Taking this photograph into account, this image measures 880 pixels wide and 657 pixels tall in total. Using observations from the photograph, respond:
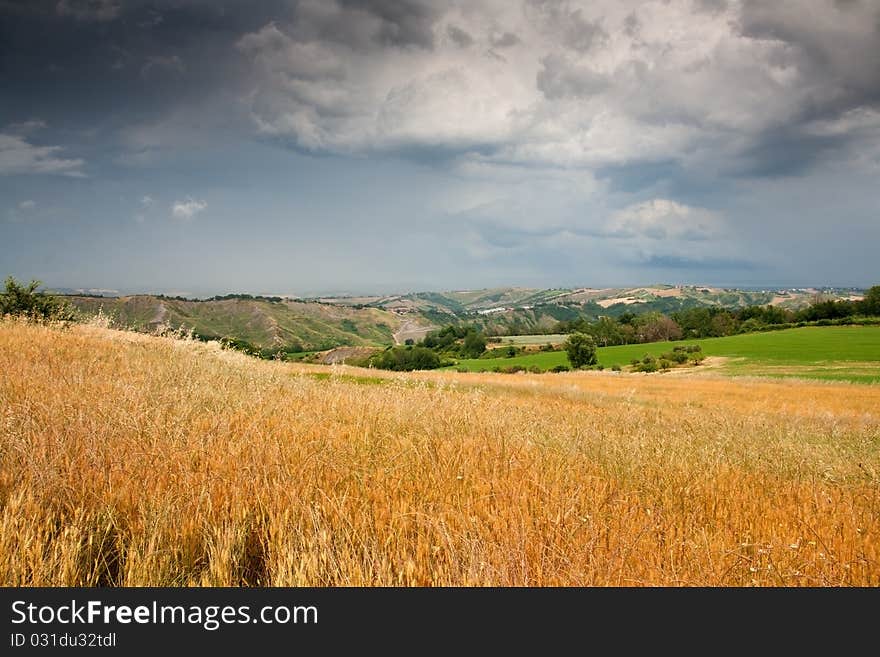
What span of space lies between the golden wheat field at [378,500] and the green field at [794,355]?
242 feet

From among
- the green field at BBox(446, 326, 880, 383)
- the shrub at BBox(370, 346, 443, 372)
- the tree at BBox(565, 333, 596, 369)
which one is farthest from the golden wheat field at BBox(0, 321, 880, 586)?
the shrub at BBox(370, 346, 443, 372)

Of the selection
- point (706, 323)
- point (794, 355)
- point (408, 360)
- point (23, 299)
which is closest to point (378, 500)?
point (23, 299)

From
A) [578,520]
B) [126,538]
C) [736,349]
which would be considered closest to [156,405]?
[126,538]

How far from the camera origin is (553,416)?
859cm

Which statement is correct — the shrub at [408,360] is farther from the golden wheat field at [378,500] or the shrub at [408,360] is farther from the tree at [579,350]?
the golden wheat field at [378,500]

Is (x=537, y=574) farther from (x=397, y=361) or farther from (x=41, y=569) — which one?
(x=397, y=361)

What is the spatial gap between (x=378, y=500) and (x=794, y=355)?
98.6 metres

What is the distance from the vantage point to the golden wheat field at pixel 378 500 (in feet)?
7.88

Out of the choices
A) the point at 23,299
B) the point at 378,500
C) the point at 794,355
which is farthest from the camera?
the point at 794,355

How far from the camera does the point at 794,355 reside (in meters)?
79.1

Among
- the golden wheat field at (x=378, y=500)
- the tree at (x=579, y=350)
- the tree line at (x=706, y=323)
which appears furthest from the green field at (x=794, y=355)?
the golden wheat field at (x=378, y=500)

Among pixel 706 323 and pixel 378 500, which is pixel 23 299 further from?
pixel 706 323

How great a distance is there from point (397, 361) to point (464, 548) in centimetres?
11243

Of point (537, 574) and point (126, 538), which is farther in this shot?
point (126, 538)
